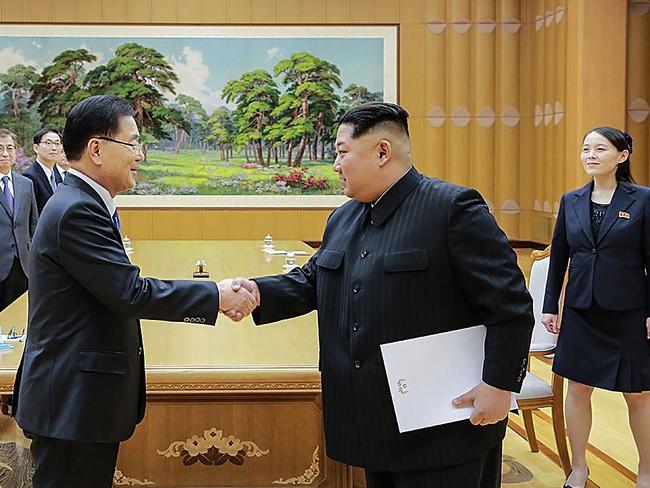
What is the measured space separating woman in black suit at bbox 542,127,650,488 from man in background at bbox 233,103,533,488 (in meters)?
1.82

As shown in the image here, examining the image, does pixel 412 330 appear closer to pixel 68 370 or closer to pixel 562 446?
pixel 68 370

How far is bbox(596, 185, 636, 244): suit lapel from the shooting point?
418 cm

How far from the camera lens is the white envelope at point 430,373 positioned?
228cm

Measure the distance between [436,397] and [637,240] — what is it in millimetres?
2231

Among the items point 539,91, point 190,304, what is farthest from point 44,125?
point 190,304

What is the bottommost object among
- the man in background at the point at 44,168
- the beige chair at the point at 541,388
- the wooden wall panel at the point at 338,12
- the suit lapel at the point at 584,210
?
the beige chair at the point at 541,388

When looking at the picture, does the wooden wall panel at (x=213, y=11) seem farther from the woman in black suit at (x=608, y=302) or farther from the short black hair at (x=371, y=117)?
the short black hair at (x=371, y=117)

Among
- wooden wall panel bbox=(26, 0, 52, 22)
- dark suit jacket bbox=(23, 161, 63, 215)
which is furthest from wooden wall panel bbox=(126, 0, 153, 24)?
dark suit jacket bbox=(23, 161, 63, 215)

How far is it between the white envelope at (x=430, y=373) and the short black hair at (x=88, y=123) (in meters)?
0.98

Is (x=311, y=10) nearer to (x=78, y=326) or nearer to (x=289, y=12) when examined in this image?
(x=289, y=12)

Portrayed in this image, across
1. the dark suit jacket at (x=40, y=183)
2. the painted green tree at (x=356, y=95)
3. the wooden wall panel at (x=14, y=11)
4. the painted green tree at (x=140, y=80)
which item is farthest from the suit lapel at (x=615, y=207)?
the wooden wall panel at (x=14, y=11)

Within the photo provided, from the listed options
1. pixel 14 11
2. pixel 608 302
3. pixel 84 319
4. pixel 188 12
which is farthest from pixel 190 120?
pixel 84 319

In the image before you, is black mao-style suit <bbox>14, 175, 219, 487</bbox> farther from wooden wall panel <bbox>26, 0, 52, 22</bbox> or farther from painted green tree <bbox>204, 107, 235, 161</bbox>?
wooden wall panel <bbox>26, 0, 52, 22</bbox>

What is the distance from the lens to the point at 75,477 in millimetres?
2438
